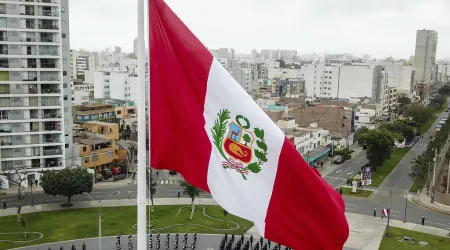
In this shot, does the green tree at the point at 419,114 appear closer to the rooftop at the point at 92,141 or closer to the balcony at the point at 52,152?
the rooftop at the point at 92,141

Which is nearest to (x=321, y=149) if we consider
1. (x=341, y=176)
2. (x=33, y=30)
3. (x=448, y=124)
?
(x=341, y=176)

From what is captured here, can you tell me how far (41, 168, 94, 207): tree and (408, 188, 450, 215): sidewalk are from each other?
2793cm

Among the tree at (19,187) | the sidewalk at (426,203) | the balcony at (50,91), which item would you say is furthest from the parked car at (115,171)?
the sidewalk at (426,203)

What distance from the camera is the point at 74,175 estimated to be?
38.4 m

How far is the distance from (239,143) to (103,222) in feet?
97.6

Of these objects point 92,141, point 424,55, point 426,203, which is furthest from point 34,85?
point 424,55

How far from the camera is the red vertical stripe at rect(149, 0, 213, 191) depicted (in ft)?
24.5

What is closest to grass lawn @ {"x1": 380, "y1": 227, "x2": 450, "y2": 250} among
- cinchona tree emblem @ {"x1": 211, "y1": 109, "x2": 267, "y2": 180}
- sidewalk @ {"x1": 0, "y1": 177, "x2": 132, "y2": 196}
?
sidewalk @ {"x1": 0, "y1": 177, "x2": 132, "y2": 196}

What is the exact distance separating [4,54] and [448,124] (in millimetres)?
61127

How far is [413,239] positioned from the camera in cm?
3366

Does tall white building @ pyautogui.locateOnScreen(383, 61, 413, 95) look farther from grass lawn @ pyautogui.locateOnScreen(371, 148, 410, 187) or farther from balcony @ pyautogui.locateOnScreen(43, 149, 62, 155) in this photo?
balcony @ pyautogui.locateOnScreen(43, 149, 62, 155)

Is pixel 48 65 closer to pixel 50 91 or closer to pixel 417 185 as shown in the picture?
pixel 50 91

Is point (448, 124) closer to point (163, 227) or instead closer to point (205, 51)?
point (163, 227)

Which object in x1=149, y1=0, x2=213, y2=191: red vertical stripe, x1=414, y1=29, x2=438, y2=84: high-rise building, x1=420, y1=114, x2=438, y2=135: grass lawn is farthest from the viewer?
x1=414, y1=29, x2=438, y2=84: high-rise building
